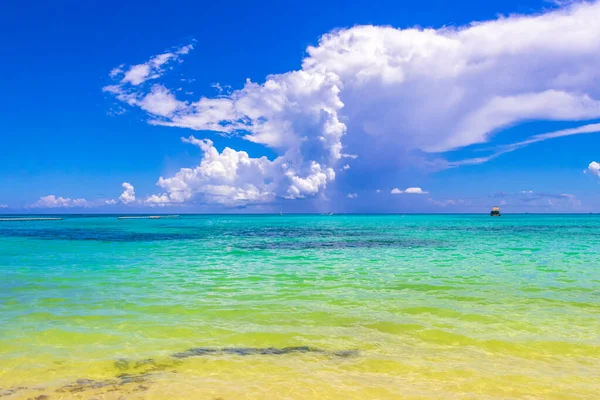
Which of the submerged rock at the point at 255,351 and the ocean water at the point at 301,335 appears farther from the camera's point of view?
the submerged rock at the point at 255,351

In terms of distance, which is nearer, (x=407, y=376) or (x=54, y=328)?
(x=407, y=376)

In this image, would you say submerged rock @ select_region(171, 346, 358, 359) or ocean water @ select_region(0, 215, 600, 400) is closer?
ocean water @ select_region(0, 215, 600, 400)

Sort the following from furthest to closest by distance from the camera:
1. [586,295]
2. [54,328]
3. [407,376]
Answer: [586,295], [54,328], [407,376]

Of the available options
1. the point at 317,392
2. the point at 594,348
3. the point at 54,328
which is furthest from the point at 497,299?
the point at 54,328

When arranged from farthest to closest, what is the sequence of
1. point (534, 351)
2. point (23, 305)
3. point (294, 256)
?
point (294, 256), point (23, 305), point (534, 351)

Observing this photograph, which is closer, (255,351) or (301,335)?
(255,351)

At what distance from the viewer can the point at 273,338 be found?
35.4ft

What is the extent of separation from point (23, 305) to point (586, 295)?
21784 millimetres

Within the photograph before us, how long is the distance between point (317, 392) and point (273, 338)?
11.1 ft

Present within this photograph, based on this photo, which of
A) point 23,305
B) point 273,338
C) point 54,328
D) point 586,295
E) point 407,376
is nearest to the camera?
point 407,376

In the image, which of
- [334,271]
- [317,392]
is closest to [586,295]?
[334,271]

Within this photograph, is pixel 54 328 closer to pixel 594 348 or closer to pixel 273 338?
pixel 273 338

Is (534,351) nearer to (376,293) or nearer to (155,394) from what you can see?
(376,293)

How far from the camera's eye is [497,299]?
15.4m
